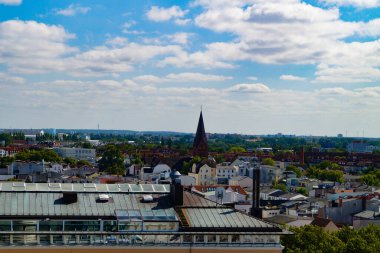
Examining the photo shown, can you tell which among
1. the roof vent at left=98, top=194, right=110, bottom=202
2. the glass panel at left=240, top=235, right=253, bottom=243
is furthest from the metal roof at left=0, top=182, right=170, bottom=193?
the glass panel at left=240, top=235, right=253, bottom=243

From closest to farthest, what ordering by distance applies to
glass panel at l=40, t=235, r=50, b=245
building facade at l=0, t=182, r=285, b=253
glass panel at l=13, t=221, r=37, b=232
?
glass panel at l=40, t=235, r=50, b=245 < building facade at l=0, t=182, r=285, b=253 < glass panel at l=13, t=221, r=37, b=232

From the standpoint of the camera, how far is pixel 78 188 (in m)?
22.7

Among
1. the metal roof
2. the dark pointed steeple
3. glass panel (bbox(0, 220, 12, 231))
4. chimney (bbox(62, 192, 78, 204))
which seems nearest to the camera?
glass panel (bbox(0, 220, 12, 231))

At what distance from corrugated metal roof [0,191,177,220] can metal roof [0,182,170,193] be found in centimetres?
35

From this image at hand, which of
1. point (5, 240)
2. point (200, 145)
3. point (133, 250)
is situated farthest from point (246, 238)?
point (200, 145)

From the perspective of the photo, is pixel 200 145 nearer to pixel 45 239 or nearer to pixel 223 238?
pixel 223 238

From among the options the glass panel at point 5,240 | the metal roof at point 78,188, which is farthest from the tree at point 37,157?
the glass panel at point 5,240

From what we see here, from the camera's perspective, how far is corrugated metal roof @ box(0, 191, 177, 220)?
66.7ft

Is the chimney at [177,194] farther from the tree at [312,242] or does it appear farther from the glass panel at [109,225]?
the tree at [312,242]

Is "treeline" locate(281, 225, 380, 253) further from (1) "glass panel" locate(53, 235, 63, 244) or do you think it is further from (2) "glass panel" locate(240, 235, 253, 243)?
(1) "glass panel" locate(53, 235, 63, 244)

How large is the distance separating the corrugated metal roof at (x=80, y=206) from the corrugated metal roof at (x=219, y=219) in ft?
2.33

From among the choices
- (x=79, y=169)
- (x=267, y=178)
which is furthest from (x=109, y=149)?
(x=267, y=178)

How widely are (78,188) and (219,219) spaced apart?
17.8 ft

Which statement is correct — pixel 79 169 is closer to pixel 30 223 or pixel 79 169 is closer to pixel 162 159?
pixel 162 159
